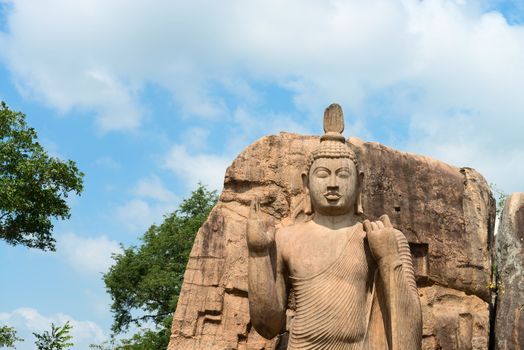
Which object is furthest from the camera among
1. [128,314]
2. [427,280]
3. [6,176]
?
[128,314]

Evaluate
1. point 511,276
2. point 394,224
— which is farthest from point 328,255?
point 511,276

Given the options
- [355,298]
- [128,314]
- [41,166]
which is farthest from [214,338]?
[128,314]

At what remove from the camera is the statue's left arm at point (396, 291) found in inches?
229

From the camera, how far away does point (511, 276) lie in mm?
10672

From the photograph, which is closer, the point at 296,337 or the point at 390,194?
the point at 296,337

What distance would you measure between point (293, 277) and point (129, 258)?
53.5 feet

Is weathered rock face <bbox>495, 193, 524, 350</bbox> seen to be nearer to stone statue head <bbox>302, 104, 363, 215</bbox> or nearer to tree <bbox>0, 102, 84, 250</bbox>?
stone statue head <bbox>302, 104, 363, 215</bbox>

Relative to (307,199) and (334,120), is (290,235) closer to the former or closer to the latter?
(307,199)

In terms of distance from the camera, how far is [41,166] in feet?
53.6

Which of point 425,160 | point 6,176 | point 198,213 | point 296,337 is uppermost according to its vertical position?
point 198,213

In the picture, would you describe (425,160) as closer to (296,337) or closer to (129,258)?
(296,337)

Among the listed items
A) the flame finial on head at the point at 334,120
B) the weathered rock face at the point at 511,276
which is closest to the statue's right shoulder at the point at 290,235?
the flame finial on head at the point at 334,120

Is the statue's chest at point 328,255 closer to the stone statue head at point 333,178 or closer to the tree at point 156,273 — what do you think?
the stone statue head at point 333,178

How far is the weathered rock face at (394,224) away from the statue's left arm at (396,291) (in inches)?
150
